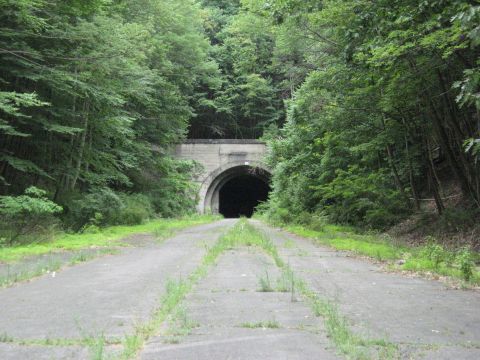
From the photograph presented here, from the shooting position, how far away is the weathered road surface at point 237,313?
3501 millimetres

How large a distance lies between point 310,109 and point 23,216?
9.46 m

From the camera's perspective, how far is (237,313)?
4617 millimetres

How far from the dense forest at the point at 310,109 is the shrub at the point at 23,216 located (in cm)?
6

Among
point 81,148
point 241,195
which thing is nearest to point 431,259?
point 81,148

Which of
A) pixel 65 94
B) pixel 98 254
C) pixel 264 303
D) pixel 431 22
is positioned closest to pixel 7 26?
pixel 65 94

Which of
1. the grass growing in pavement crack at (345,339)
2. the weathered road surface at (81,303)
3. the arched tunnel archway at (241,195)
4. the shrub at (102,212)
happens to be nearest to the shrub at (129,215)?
the shrub at (102,212)

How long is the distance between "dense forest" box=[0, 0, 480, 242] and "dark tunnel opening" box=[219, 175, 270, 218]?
31886mm

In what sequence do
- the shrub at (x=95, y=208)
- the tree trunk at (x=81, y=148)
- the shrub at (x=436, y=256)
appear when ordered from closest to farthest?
1. the shrub at (x=436, y=256)
2. the shrub at (x=95, y=208)
3. the tree trunk at (x=81, y=148)

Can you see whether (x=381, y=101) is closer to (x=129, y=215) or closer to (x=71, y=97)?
(x=71, y=97)

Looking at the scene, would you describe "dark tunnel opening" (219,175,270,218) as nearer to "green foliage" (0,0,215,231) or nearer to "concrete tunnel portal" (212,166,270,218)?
"concrete tunnel portal" (212,166,270,218)

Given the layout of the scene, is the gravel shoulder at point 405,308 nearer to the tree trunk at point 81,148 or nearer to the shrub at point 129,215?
the tree trunk at point 81,148

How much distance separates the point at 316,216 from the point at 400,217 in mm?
5574

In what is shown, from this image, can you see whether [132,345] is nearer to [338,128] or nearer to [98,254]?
[98,254]

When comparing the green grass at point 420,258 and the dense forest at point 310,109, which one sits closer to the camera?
the green grass at point 420,258
